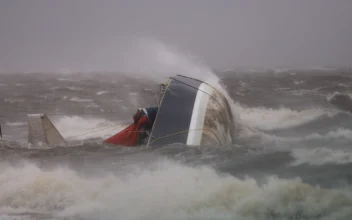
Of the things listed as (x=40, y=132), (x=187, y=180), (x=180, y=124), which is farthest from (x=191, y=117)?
(x=40, y=132)

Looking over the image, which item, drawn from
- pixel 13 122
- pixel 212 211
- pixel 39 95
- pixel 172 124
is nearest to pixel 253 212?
pixel 212 211

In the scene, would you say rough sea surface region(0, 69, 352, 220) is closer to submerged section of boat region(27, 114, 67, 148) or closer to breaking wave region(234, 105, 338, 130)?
submerged section of boat region(27, 114, 67, 148)

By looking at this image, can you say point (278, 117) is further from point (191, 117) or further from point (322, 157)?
point (322, 157)

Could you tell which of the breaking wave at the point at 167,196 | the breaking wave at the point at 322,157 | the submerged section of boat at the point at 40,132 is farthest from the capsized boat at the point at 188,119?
the breaking wave at the point at 322,157

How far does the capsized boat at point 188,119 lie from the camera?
8.45 meters

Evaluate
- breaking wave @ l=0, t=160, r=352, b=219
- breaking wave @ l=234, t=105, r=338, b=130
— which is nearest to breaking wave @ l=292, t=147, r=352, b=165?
breaking wave @ l=0, t=160, r=352, b=219

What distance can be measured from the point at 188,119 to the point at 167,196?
3516 millimetres

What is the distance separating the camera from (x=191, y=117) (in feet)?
29.2

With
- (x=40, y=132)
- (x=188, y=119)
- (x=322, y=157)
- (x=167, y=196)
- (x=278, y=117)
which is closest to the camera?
(x=167, y=196)

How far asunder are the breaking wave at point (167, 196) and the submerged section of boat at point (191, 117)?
5.63 ft

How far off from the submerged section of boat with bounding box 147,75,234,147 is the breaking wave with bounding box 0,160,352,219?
5.63ft

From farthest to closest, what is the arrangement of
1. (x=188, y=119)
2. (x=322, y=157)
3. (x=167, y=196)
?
(x=188, y=119), (x=322, y=157), (x=167, y=196)

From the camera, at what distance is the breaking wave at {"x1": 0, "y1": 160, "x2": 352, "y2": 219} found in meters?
4.93

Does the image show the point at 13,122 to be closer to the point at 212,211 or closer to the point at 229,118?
the point at 229,118
